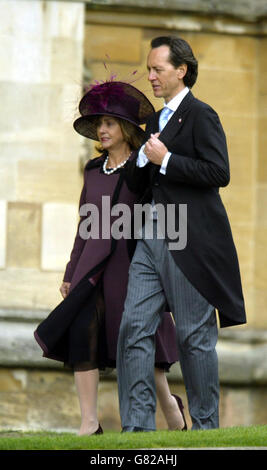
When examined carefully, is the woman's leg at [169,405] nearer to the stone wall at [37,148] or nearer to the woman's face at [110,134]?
the woman's face at [110,134]

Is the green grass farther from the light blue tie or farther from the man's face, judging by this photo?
the man's face

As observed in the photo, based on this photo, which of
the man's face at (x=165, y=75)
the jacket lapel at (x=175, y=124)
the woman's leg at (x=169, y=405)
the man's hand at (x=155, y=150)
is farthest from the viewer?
the woman's leg at (x=169, y=405)

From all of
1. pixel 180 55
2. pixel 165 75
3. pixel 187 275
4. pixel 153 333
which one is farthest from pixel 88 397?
pixel 180 55

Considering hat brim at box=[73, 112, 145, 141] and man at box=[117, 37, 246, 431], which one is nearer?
man at box=[117, 37, 246, 431]

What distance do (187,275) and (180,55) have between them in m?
1.03

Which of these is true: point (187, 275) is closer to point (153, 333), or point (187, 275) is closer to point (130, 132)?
point (153, 333)

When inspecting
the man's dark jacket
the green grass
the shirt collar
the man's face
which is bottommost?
the green grass

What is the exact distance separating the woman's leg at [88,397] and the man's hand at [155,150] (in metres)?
1.18

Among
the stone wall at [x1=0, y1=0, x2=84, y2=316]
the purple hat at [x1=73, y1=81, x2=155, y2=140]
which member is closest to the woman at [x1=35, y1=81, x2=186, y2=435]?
the purple hat at [x1=73, y1=81, x2=155, y2=140]

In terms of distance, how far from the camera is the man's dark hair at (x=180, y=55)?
675 cm

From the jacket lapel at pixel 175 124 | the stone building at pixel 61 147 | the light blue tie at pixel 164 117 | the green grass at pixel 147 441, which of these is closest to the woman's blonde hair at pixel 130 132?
the light blue tie at pixel 164 117

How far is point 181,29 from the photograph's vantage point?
389 inches

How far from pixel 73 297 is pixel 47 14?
297cm

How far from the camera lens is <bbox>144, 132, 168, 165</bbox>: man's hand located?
6.53 meters
